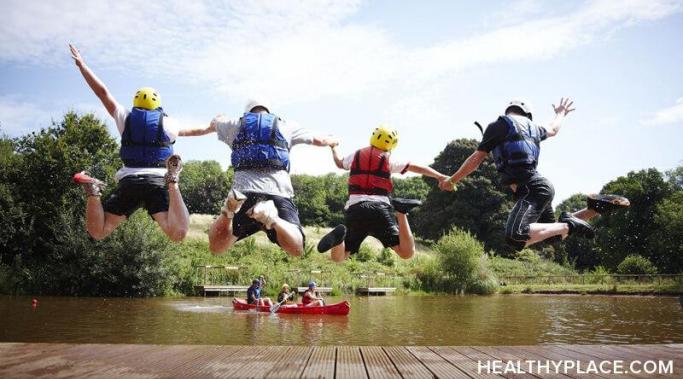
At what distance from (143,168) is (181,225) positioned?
95 cm

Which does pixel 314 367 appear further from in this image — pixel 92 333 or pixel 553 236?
pixel 92 333

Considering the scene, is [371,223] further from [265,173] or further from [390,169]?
[265,173]

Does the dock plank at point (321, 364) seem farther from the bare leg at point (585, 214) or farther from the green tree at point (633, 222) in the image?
the green tree at point (633, 222)

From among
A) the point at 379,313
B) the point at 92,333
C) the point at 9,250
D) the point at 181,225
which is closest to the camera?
the point at 181,225

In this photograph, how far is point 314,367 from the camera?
529 cm

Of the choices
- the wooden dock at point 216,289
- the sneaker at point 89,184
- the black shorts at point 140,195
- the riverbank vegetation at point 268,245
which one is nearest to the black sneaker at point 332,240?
the black shorts at point 140,195

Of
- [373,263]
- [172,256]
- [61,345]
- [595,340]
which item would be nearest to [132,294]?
[172,256]

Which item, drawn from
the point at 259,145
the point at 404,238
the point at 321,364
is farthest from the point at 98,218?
the point at 404,238

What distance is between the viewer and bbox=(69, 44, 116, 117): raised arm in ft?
21.7

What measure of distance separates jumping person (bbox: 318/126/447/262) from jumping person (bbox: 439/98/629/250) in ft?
2.91

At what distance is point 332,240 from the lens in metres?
6.43

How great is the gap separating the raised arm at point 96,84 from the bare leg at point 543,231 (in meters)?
5.37

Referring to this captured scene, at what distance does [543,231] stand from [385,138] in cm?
231

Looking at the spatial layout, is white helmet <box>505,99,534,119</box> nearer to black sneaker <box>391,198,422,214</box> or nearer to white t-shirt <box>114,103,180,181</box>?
black sneaker <box>391,198,422,214</box>
